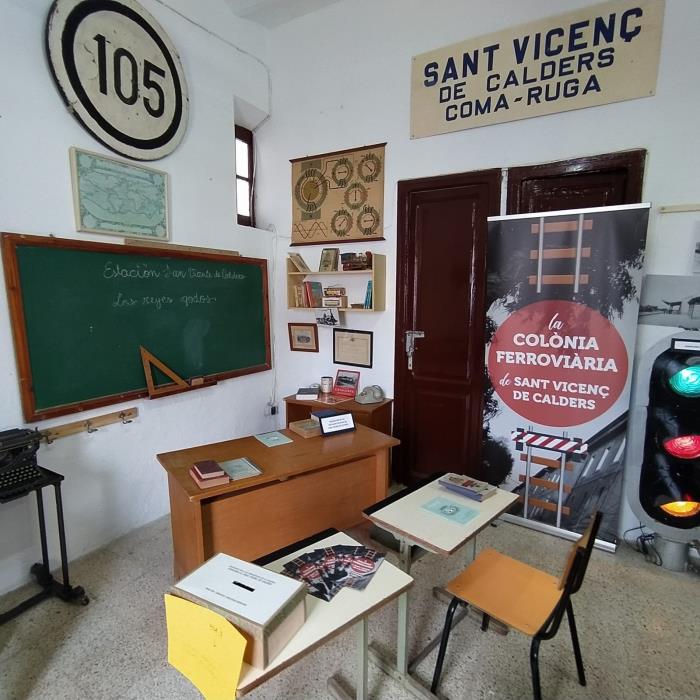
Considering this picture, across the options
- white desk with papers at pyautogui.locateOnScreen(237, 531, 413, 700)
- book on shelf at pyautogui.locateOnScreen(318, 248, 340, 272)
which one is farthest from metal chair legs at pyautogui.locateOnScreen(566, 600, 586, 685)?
book on shelf at pyautogui.locateOnScreen(318, 248, 340, 272)

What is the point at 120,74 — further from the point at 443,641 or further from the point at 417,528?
the point at 443,641

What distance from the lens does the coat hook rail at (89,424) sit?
2410 millimetres

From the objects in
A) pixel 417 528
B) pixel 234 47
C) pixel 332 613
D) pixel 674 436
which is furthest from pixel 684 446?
pixel 234 47

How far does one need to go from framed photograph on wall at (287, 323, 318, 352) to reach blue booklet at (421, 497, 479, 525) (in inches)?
86.0

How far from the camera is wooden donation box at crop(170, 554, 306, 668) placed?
105 cm

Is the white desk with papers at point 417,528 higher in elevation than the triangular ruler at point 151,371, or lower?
lower

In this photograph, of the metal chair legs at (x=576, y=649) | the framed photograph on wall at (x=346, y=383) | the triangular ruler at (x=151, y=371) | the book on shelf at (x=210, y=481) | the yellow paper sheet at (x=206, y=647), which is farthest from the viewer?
the framed photograph on wall at (x=346, y=383)

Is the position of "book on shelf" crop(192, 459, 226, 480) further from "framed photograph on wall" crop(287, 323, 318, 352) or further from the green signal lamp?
the green signal lamp

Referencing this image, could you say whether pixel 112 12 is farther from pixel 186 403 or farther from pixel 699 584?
pixel 699 584

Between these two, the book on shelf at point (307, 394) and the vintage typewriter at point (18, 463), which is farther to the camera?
the book on shelf at point (307, 394)

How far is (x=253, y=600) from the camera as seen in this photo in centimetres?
112

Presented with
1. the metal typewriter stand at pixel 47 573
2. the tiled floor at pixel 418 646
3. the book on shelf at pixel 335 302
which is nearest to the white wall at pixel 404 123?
the book on shelf at pixel 335 302

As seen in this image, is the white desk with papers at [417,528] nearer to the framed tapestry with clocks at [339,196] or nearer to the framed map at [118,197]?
the framed tapestry with clocks at [339,196]

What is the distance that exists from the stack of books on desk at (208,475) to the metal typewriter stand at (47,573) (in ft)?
2.35
